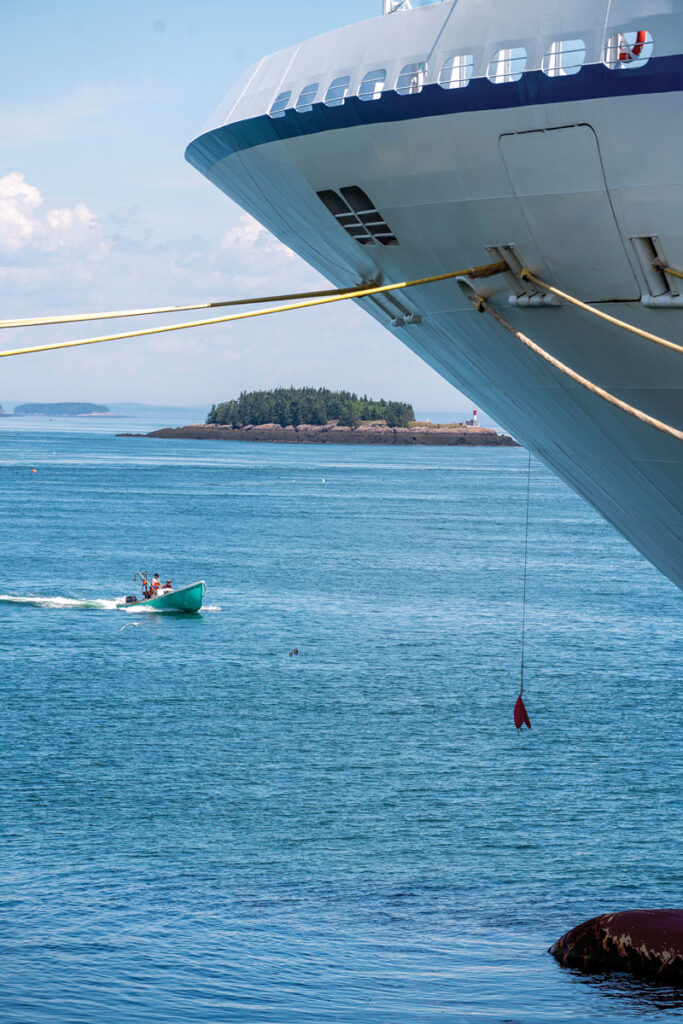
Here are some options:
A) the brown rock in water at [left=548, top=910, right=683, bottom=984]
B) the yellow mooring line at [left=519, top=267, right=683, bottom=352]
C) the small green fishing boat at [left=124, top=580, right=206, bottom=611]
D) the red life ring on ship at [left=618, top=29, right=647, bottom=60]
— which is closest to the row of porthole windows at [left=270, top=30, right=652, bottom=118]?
the red life ring on ship at [left=618, top=29, right=647, bottom=60]

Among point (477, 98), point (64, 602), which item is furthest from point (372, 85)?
point (64, 602)

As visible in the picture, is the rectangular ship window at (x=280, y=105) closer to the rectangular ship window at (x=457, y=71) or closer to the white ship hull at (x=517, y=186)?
the white ship hull at (x=517, y=186)

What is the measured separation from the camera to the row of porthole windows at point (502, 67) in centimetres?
777

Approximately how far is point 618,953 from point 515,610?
45.9 m

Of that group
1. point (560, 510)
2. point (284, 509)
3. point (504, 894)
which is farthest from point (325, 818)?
point (560, 510)

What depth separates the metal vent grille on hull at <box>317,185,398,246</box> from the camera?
1023cm

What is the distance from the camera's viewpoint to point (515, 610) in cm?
6675

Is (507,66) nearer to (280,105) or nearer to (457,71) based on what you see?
(457,71)

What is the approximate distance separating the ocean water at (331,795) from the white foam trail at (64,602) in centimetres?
28

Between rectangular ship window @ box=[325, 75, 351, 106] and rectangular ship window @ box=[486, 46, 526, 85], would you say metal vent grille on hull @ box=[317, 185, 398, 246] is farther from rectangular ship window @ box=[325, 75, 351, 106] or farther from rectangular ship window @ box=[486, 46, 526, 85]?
rectangular ship window @ box=[486, 46, 526, 85]

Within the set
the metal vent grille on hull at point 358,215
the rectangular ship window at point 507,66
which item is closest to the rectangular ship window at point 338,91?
the metal vent grille on hull at point 358,215

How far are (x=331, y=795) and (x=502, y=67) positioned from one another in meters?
29.3

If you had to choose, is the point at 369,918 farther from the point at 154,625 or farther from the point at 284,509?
the point at 284,509

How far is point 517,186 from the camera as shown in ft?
28.9
